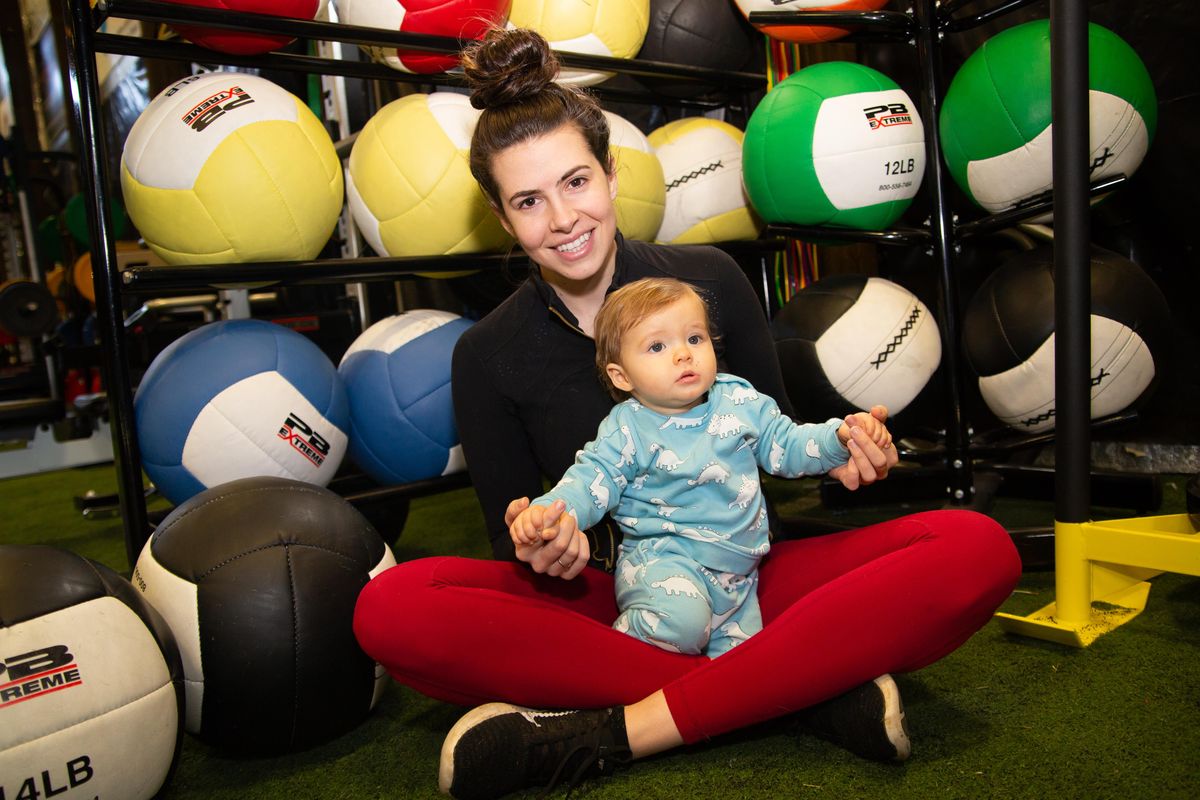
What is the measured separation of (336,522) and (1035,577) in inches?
54.9

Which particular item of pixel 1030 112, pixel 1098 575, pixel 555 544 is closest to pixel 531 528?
pixel 555 544

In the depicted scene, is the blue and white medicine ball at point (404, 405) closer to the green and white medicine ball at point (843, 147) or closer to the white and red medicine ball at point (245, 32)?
the white and red medicine ball at point (245, 32)

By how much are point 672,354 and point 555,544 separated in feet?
1.13

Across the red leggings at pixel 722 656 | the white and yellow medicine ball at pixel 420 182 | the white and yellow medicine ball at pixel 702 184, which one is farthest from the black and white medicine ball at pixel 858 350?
the red leggings at pixel 722 656

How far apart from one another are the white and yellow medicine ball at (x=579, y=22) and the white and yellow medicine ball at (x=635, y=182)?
0.19 metres

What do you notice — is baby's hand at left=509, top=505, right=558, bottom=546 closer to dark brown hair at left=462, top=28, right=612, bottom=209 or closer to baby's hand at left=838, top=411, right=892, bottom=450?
baby's hand at left=838, top=411, right=892, bottom=450

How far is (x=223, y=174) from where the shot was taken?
2002mm

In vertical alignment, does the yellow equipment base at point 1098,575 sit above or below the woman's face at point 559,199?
below

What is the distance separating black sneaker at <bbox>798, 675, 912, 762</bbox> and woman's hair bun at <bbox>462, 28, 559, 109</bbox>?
105 centimetres

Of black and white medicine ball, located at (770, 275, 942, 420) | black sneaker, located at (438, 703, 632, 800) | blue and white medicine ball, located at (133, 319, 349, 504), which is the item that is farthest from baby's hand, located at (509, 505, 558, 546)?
black and white medicine ball, located at (770, 275, 942, 420)

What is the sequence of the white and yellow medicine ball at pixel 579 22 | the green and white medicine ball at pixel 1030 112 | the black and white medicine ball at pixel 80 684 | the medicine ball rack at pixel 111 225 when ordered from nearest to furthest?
the black and white medicine ball at pixel 80 684 → the medicine ball rack at pixel 111 225 → the green and white medicine ball at pixel 1030 112 → the white and yellow medicine ball at pixel 579 22

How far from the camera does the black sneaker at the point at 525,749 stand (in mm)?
1245

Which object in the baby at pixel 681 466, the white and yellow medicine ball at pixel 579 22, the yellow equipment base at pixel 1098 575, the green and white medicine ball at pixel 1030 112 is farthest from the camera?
the white and yellow medicine ball at pixel 579 22

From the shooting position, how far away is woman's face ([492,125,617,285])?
58.8 inches
